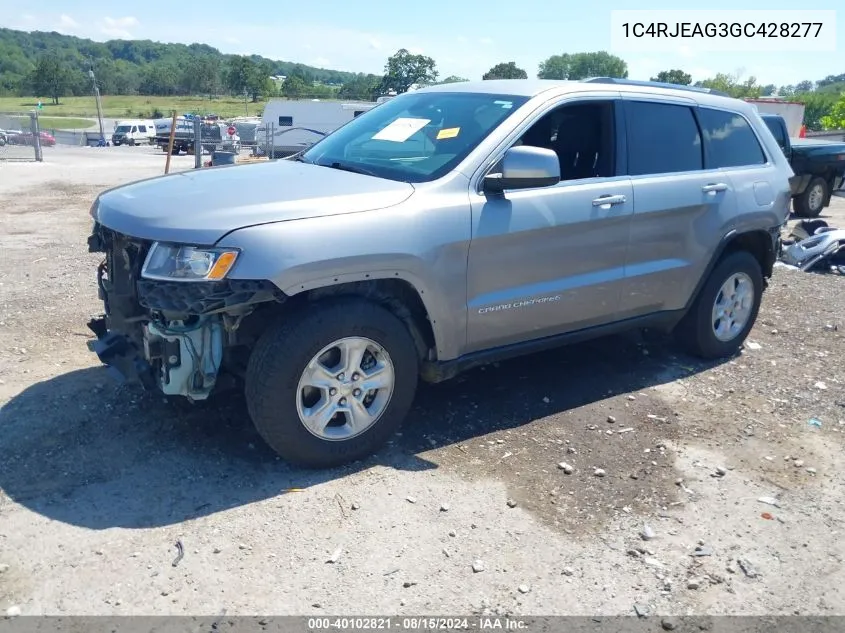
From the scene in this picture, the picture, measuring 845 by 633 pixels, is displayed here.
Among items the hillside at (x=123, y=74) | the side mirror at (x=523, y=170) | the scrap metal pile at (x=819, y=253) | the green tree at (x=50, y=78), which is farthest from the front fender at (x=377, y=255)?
the green tree at (x=50, y=78)

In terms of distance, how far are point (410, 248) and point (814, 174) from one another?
1355 cm

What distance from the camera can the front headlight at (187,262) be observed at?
3355 millimetres

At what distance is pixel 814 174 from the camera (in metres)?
14.7

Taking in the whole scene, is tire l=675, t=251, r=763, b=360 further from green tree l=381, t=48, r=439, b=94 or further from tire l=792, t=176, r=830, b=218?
green tree l=381, t=48, r=439, b=94

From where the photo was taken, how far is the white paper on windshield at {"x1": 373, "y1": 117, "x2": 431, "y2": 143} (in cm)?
456

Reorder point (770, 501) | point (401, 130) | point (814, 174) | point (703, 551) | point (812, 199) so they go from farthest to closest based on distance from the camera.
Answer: point (812, 199) → point (814, 174) → point (401, 130) → point (770, 501) → point (703, 551)

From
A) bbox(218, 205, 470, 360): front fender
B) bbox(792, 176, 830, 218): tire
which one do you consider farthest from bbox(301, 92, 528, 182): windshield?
bbox(792, 176, 830, 218): tire

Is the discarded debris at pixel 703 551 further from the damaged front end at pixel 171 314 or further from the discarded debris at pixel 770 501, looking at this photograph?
the damaged front end at pixel 171 314

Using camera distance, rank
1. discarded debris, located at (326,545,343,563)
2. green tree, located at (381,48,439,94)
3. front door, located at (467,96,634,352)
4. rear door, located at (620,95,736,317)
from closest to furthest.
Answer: discarded debris, located at (326,545,343,563) < front door, located at (467,96,634,352) < rear door, located at (620,95,736,317) < green tree, located at (381,48,439,94)

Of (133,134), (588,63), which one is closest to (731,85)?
(588,63)

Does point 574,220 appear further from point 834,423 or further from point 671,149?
point 834,423

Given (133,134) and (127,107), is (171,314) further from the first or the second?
(127,107)

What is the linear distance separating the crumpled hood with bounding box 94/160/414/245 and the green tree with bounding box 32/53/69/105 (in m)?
116

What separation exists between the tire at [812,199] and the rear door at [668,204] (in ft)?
35.9
